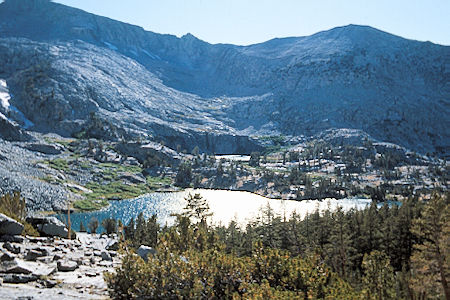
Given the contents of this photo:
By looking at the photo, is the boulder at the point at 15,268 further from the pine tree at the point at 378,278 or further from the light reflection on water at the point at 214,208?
the light reflection on water at the point at 214,208

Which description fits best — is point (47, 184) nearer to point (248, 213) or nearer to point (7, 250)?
point (248, 213)

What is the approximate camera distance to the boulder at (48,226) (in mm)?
37406

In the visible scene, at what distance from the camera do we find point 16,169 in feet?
589

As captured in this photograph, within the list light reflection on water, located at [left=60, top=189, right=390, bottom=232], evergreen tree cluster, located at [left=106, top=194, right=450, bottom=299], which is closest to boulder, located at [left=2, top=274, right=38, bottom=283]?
evergreen tree cluster, located at [left=106, top=194, right=450, bottom=299]

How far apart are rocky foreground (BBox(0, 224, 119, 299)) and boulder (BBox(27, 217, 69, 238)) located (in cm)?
644

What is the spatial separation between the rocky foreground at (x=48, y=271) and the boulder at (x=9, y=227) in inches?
28.9

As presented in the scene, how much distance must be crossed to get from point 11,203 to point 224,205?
137 metres

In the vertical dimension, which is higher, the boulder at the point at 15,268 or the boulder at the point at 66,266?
the boulder at the point at 15,268

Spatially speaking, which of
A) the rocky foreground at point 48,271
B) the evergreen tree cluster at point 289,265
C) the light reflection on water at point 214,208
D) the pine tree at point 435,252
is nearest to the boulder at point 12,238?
the rocky foreground at point 48,271

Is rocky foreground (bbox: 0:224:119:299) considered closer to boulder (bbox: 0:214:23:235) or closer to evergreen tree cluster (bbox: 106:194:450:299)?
boulder (bbox: 0:214:23:235)

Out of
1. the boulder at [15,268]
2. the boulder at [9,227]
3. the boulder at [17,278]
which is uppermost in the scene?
the boulder at [9,227]

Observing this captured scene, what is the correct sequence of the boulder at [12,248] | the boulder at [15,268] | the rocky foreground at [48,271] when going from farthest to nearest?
the boulder at [12,248] < the boulder at [15,268] < the rocky foreground at [48,271]

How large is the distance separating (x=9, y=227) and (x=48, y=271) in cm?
1134

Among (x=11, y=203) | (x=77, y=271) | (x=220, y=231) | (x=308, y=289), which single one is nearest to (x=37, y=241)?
(x=77, y=271)
